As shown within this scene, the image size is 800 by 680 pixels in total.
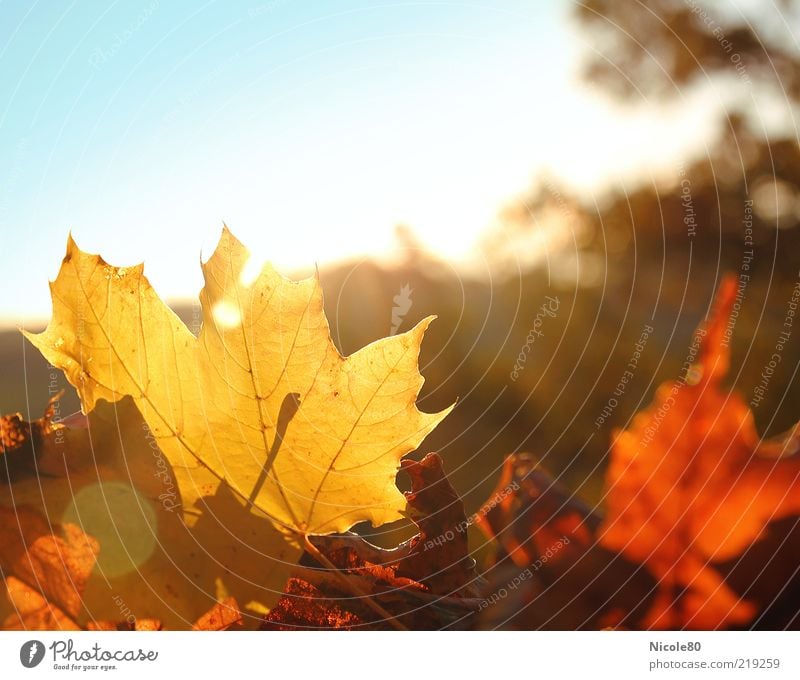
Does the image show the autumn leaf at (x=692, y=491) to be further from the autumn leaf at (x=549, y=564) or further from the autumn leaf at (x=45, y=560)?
the autumn leaf at (x=45, y=560)

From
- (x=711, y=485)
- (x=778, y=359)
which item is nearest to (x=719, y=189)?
(x=778, y=359)

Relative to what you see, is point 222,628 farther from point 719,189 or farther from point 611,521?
point 719,189

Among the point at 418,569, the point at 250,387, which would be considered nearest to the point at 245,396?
the point at 250,387
